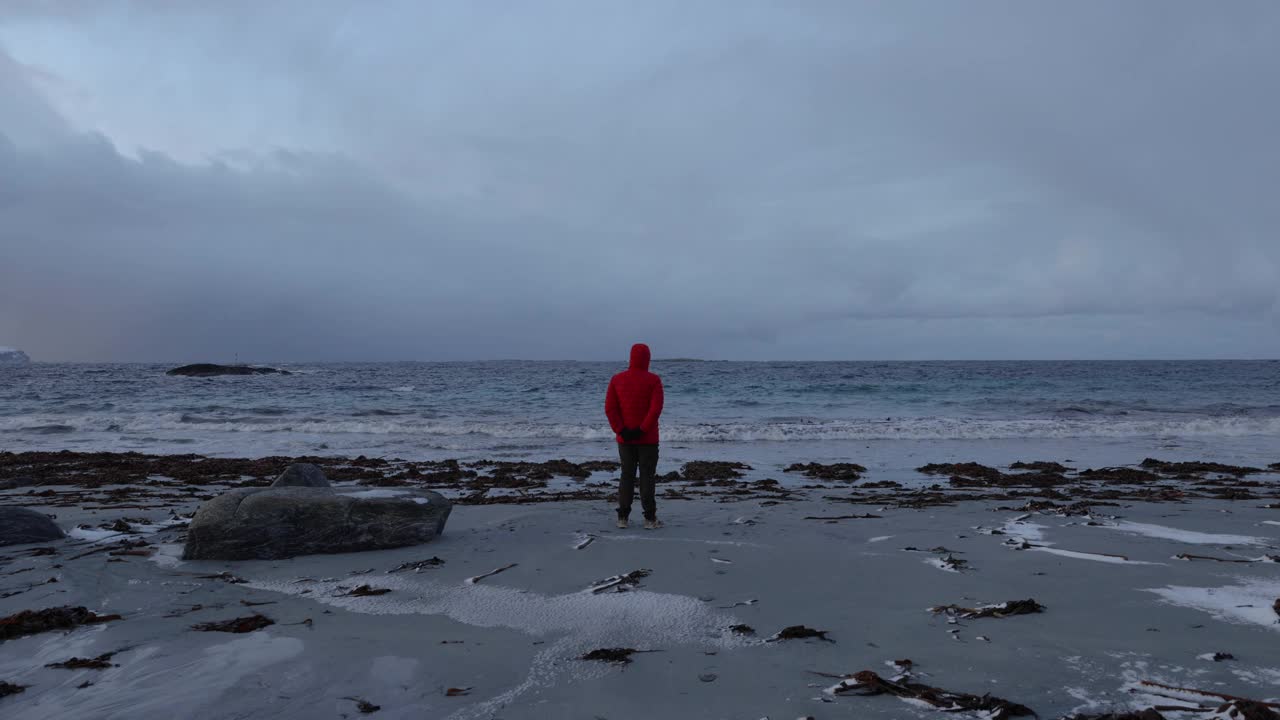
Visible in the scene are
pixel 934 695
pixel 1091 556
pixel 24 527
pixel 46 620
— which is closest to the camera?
pixel 934 695

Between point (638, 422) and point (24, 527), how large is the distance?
611 centimetres

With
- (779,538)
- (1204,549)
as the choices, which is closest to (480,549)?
(779,538)

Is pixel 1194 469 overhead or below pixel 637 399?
below

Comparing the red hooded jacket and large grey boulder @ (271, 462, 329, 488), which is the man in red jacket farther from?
large grey boulder @ (271, 462, 329, 488)

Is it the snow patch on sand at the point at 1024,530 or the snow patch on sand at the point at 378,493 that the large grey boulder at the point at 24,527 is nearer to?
the snow patch on sand at the point at 378,493

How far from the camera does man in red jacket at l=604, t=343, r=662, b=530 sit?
272 inches

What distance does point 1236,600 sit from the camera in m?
4.15

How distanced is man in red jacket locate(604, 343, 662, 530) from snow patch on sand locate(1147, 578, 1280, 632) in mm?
4325

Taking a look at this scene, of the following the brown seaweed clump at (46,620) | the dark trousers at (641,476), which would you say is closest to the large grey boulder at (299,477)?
the brown seaweed clump at (46,620)

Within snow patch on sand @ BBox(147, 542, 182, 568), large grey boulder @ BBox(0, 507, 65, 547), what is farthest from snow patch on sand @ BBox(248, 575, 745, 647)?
large grey boulder @ BBox(0, 507, 65, 547)

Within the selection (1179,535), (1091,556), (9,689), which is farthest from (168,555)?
(1179,535)

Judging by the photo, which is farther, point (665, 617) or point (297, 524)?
point (297, 524)

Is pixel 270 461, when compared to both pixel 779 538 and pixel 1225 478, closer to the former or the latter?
pixel 779 538

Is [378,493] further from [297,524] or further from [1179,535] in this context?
[1179,535]
